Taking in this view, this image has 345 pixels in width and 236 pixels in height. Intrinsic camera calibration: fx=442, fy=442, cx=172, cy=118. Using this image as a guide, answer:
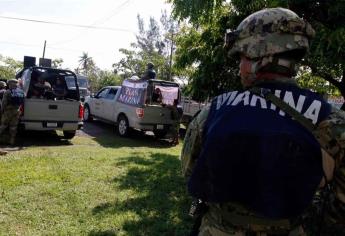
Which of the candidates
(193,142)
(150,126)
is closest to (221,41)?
(193,142)

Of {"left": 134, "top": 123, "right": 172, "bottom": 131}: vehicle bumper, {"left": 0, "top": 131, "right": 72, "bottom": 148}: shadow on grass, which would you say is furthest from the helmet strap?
{"left": 134, "top": 123, "right": 172, "bottom": 131}: vehicle bumper

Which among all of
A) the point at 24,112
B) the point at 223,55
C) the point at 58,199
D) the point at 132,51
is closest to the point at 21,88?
the point at 24,112

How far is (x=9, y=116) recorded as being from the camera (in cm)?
1045

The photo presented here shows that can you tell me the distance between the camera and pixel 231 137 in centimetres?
185

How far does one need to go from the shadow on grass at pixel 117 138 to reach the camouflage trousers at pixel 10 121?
235 cm

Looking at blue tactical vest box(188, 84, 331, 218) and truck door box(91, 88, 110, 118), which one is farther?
truck door box(91, 88, 110, 118)

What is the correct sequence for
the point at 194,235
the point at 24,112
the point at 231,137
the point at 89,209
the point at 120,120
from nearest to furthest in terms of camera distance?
the point at 231,137 < the point at 194,235 < the point at 89,209 < the point at 24,112 < the point at 120,120

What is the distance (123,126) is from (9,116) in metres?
4.12

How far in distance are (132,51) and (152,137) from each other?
33.2 m

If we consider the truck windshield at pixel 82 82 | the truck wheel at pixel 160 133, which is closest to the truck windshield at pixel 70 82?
the truck wheel at pixel 160 133

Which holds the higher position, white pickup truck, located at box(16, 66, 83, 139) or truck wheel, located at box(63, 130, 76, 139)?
white pickup truck, located at box(16, 66, 83, 139)

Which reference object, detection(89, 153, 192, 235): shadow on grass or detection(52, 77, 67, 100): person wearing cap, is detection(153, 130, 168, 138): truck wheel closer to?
detection(52, 77, 67, 100): person wearing cap

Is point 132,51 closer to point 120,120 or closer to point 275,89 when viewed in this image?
point 120,120

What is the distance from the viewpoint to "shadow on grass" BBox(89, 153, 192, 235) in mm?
5309
